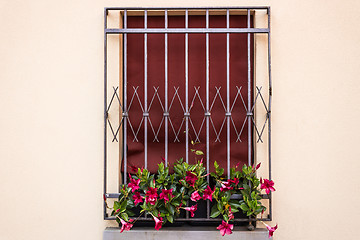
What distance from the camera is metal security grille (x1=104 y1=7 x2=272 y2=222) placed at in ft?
6.65

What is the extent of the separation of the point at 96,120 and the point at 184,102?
2.02 ft

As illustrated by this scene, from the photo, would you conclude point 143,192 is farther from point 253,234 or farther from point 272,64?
point 272,64

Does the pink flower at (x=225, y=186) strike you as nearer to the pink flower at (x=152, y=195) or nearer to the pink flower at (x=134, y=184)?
the pink flower at (x=152, y=195)

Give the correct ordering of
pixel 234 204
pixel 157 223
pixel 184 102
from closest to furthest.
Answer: pixel 157 223
pixel 234 204
pixel 184 102

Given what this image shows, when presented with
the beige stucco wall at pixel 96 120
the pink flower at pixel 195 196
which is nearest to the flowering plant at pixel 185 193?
the pink flower at pixel 195 196

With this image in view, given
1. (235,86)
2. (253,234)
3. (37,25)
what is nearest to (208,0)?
(235,86)

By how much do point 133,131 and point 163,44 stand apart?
634 millimetres

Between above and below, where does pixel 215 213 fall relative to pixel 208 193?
below

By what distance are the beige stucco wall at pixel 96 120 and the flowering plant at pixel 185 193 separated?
0.80 ft

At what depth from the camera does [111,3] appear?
212cm

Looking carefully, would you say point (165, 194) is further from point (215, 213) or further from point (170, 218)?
point (215, 213)

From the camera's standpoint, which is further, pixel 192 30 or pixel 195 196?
pixel 192 30

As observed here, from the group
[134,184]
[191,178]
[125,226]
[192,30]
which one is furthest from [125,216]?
[192,30]

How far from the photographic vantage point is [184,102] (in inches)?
82.6
